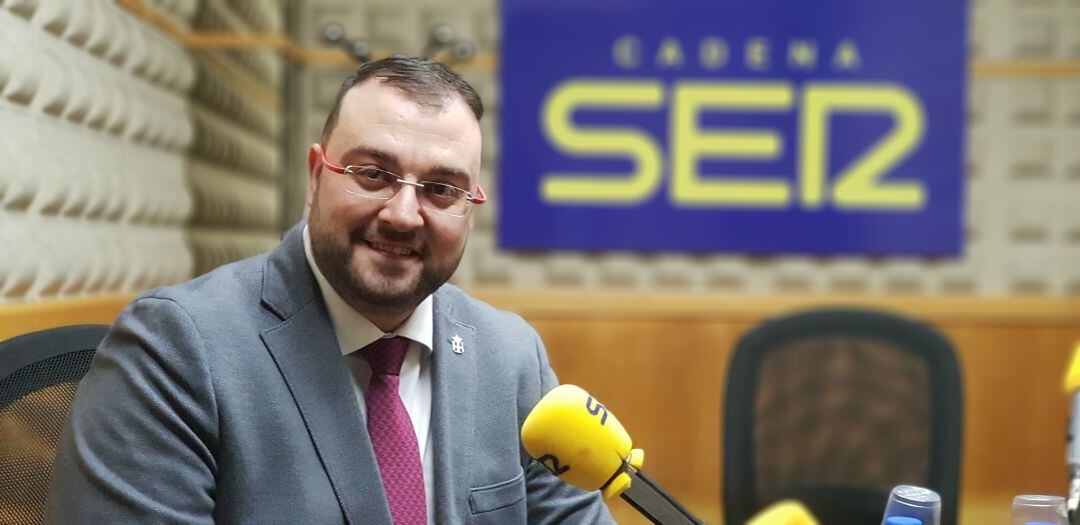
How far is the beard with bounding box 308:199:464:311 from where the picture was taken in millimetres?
1441

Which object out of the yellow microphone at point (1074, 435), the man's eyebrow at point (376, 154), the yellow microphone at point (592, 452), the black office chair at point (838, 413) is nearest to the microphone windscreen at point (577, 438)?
the yellow microphone at point (592, 452)

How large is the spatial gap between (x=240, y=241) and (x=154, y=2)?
3.71 feet

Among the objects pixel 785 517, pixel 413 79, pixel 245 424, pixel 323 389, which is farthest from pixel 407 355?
pixel 785 517

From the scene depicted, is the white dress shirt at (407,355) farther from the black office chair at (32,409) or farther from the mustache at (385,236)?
the black office chair at (32,409)

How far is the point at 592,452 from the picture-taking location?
1.13m

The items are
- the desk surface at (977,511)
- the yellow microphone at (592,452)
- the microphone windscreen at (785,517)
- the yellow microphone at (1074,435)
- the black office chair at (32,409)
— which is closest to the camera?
the yellow microphone at (592,452)

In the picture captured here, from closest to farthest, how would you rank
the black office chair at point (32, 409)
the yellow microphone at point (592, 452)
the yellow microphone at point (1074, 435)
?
the yellow microphone at point (592, 452) < the yellow microphone at point (1074, 435) < the black office chair at point (32, 409)

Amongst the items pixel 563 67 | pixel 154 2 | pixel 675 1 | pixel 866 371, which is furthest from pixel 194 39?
pixel 866 371

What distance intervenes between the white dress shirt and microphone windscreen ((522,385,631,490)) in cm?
35

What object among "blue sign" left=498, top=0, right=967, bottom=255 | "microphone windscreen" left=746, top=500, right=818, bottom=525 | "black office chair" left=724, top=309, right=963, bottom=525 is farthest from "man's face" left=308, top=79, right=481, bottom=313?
"blue sign" left=498, top=0, right=967, bottom=255

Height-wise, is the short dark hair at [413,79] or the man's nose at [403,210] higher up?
the short dark hair at [413,79]

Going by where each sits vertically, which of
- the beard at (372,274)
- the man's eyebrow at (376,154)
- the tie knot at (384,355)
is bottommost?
the tie knot at (384,355)

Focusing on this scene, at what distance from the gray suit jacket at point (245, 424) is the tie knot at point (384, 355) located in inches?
2.4

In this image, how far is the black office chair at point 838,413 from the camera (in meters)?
2.30
